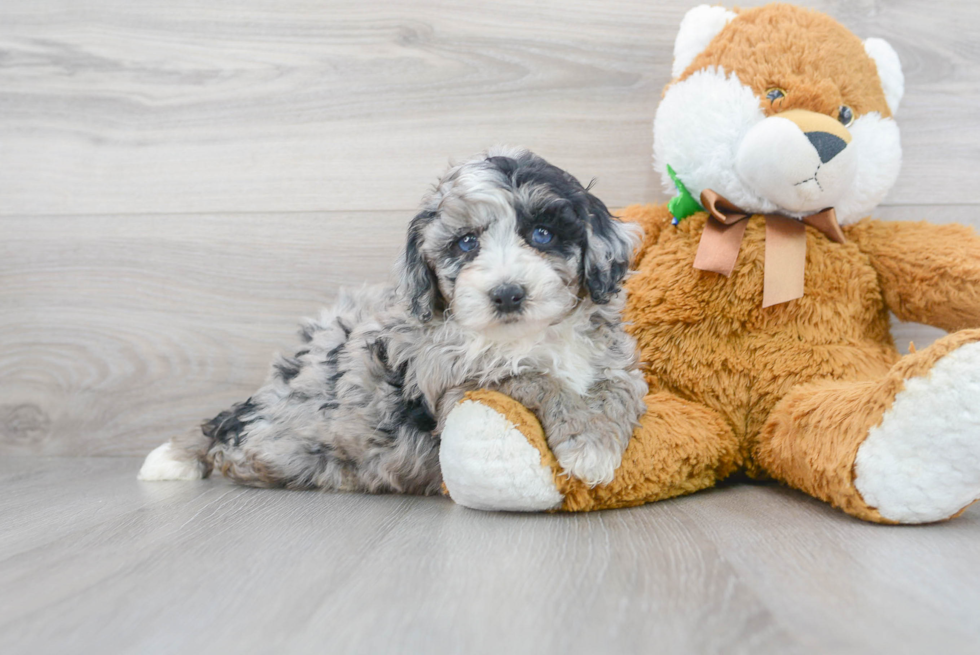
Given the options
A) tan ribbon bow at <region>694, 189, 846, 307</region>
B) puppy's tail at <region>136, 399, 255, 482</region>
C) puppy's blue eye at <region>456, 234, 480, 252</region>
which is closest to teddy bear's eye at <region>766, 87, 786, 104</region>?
tan ribbon bow at <region>694, 189, 846, 307</region>

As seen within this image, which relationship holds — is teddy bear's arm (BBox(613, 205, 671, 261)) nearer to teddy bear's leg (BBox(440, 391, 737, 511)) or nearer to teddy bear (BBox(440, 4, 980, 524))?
teddy bear (BBox(440, 4, 980, 524))

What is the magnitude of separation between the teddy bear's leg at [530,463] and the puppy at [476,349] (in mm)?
45

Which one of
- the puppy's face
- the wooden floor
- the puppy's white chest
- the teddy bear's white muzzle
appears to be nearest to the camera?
the puppy's face

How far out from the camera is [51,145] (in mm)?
2268

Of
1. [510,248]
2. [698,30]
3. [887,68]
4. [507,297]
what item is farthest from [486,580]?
[887,68]

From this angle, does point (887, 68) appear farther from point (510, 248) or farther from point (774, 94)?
point (510, 248)

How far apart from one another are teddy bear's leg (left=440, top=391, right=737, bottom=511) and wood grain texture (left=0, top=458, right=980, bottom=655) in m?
0.04

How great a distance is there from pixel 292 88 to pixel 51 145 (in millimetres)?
768

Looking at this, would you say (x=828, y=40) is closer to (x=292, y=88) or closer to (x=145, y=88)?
(x=292, y=88)

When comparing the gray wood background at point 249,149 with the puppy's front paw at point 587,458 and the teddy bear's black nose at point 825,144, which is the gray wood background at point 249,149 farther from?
the puppy's front paw at point 587,458

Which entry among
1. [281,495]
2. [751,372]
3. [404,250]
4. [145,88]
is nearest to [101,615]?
[281,495]

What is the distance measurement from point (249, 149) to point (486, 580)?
159 cm

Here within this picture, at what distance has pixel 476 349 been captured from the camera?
1458 millimetres

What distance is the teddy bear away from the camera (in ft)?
5.13
